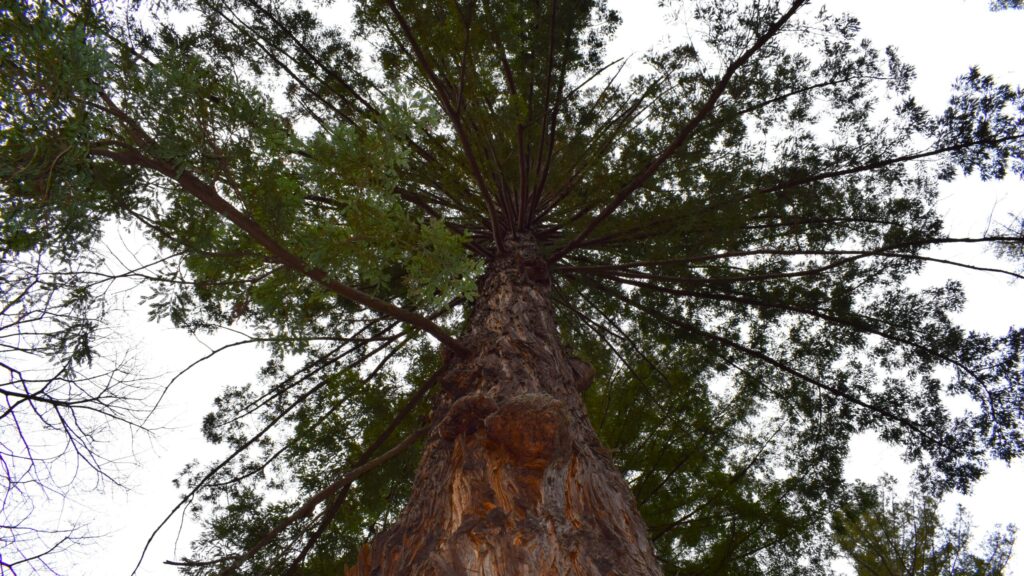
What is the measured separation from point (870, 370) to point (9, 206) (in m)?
5.82

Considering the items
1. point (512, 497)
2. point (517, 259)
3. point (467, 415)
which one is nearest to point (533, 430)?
point (512, 497)

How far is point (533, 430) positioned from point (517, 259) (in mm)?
2477

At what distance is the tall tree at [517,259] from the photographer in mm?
1983

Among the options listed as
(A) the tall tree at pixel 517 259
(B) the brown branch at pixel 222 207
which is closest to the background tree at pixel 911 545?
(A) the tall tree at pixel 517 259

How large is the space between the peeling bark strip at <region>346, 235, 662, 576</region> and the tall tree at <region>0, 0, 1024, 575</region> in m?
0.01

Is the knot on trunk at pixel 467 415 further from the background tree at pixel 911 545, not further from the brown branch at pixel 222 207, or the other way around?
the background tree at pixel 911 545

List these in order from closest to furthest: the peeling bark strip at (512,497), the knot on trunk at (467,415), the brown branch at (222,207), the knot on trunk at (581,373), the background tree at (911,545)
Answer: the peeling bark strip at (512,497) < the brown branch at (222,207) < the knot on trunk at (467,415) < the knot on trunk at (581,373) < the background tree at (911,545)

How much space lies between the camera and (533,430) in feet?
6.50

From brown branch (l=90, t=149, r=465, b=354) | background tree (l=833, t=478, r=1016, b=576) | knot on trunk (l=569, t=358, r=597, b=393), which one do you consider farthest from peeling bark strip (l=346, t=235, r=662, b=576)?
background tree (l=833, t=478, r=1016, b=576)

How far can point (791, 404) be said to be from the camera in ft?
16.4

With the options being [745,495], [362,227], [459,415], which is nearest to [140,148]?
[362,227]

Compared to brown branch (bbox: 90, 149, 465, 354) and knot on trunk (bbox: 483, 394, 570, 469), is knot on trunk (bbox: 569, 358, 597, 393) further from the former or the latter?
brown branch (bbox: 90, 149, 465, 354)

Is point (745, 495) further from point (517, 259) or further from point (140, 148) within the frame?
point (140, 148)

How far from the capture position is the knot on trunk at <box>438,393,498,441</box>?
2209 mm
